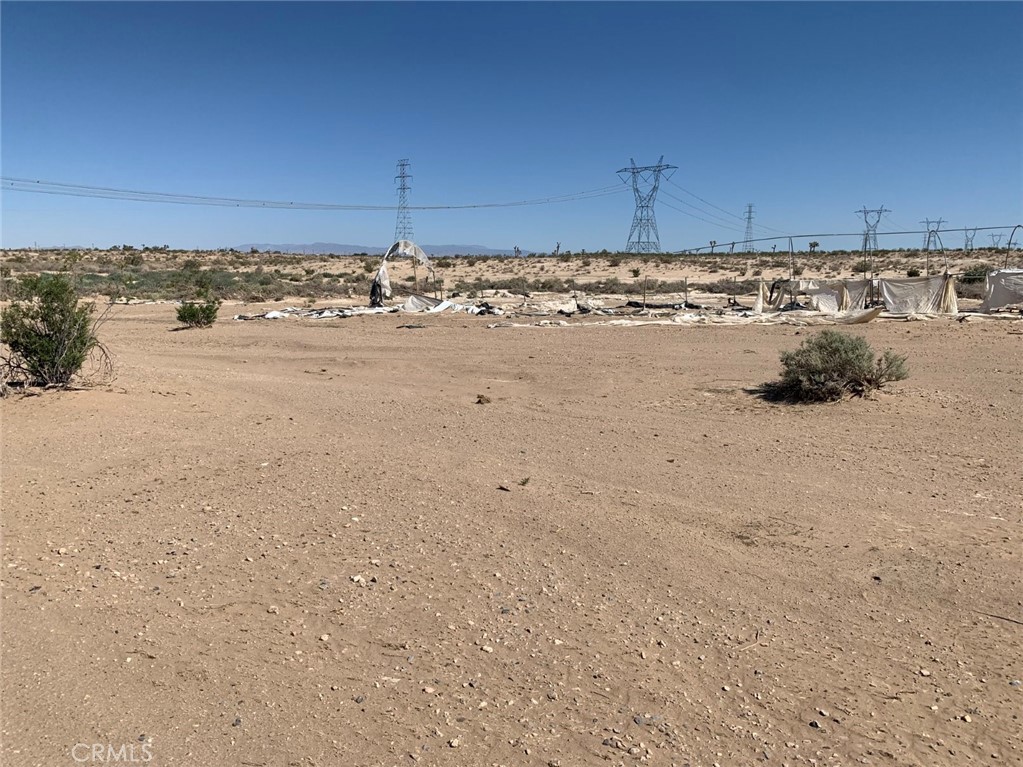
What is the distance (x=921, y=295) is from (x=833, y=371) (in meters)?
17.7

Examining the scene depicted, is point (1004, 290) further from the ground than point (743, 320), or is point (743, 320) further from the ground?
point (1004, 290)

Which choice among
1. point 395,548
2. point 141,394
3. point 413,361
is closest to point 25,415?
point 141,394

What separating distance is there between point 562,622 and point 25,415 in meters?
7.98

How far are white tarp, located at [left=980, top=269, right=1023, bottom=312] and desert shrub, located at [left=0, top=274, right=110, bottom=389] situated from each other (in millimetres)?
25840

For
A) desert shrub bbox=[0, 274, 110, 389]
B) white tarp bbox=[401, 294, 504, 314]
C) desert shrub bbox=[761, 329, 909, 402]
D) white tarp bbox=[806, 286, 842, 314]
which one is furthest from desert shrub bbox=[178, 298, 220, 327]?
white tarp bbox=[806, 286, 842, 314]

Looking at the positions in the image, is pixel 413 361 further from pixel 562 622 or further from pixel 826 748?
pixel 826 748

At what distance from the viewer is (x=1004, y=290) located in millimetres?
24750

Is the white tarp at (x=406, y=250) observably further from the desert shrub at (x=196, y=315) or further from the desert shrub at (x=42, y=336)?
the desert shrub at (x=42, y=336)

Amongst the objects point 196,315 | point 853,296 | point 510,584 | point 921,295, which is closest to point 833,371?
point 510,584

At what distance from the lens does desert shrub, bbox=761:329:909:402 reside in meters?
10.5

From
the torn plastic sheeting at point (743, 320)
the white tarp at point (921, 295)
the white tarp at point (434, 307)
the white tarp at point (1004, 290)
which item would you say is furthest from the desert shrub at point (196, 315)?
the white tarp at point (1004, 290)

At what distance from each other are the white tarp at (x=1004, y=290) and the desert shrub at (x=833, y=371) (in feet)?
55.7

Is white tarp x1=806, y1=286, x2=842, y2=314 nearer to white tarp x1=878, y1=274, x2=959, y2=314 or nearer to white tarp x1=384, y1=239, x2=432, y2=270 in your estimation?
white tarp x1=878, y1=274, x2=959, y2=314

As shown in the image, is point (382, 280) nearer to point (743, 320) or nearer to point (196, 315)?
point (196, 315)
